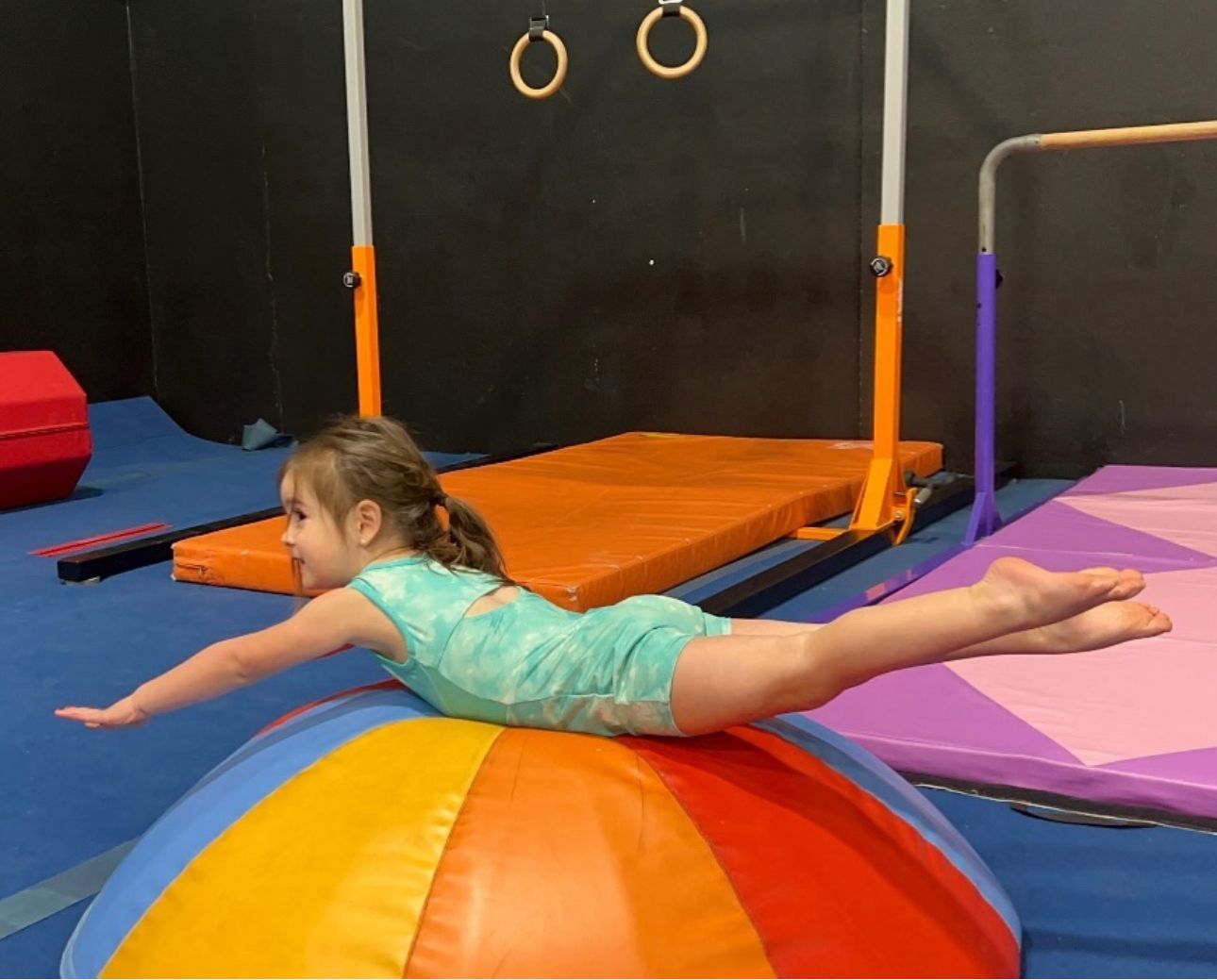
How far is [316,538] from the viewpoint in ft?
6.56

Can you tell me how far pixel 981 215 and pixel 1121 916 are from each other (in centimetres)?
302

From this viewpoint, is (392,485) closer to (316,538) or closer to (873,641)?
(316,538)

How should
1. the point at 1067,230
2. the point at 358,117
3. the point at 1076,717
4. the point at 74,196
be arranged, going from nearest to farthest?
the point at 1076,717
the point at 358,117
the point at 1067,230
the point at 74,196

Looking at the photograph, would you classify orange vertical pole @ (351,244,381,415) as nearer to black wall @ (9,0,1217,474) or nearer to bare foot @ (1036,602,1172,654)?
black wall @ (9,0,1217,474)

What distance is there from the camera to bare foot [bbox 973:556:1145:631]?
1455 mm

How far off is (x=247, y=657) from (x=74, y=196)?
6783 mm

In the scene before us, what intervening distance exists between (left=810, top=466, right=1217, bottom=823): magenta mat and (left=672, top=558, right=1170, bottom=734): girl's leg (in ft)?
2.36

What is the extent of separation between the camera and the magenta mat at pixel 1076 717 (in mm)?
2309

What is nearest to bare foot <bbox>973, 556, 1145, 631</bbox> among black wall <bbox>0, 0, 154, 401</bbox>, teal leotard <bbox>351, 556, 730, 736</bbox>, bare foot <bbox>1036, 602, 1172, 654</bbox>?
bare foot <bbox>1036, 602, 1172, 654</bbox>

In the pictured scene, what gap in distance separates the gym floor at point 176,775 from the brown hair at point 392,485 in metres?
0.77

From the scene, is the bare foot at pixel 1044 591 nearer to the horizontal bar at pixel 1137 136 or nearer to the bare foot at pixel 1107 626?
the bare foot at pixel 1107 626

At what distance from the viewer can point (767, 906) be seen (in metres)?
1.54

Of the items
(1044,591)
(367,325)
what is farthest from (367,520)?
(367,325)

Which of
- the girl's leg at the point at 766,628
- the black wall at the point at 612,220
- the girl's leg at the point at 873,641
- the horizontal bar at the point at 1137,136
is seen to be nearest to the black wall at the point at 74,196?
the black wall at the point at 612,220
